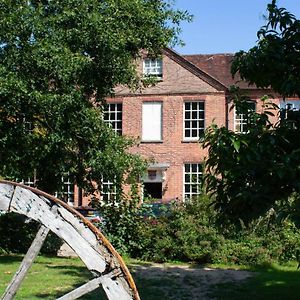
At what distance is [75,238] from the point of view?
4.91 m

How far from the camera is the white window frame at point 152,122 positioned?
34.6 metres

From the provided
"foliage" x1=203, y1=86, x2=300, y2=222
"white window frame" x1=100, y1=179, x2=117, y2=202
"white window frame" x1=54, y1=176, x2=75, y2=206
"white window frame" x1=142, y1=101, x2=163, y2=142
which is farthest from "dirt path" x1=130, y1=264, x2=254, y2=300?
Result: "white window frame" x1=142, y1=101, x2=163, y2=142

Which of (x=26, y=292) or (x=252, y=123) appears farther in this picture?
(x=26, y=292)

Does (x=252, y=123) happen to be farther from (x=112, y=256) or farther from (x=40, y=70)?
(x=40, y=70)

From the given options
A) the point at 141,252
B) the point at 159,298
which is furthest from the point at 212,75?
the point at 159,298

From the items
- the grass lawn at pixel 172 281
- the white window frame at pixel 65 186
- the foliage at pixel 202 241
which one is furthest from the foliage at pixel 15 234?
the foliage at pixel 202 241

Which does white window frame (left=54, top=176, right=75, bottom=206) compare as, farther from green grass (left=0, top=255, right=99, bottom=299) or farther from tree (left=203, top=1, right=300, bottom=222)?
tree (left=203, top=1, right=300, bottom=222)

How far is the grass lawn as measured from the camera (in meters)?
11.6

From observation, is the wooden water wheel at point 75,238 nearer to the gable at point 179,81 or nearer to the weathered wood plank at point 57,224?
the weathered wood plank at point 57,224

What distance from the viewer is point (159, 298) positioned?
36.7 ft

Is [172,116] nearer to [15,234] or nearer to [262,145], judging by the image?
[15,234]

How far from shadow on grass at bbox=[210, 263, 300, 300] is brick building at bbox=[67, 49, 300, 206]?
752 inches

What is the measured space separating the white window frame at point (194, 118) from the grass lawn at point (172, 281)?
18.7m

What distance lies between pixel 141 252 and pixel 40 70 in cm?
618
